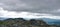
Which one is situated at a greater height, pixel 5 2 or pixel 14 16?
pixel 5 2

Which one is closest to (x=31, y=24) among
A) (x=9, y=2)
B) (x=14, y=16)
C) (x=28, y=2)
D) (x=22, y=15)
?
(x=22, y=15)

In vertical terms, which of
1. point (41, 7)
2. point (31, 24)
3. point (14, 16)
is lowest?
point (31, 24)

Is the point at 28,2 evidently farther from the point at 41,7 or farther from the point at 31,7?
the point at 41,7

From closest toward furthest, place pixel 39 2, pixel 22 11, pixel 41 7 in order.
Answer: pixel 39 2 → pixel 41 7 → pixel 22 11

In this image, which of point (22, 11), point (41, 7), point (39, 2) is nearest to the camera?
point (39, 2)

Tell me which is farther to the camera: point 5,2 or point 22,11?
point 22,11

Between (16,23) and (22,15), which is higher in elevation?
(22,15)

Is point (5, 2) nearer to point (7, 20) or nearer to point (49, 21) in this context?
point (7, 20)

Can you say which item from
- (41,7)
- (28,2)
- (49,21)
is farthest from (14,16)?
(49,21)

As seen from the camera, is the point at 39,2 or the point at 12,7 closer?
the point at 39,2
